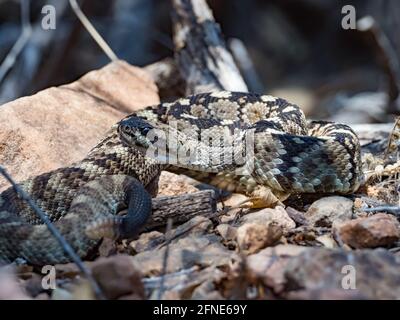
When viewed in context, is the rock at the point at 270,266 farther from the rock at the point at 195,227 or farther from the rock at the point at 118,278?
the rock at the point at 195,227

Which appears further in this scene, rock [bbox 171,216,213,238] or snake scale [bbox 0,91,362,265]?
rock [bbox 171,216,213,238]

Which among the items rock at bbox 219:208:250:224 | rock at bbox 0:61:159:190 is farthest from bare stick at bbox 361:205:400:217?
→ rock at bbox 0:61:159:190

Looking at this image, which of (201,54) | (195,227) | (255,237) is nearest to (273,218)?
(195,227)

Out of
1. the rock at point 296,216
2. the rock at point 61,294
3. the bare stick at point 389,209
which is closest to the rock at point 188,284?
the rock at point 61,294

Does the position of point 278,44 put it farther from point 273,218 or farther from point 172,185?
point 273,218

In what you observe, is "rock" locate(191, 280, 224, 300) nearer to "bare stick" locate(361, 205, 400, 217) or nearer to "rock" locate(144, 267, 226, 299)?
"rock" locate(144, 267, 226, 299)
